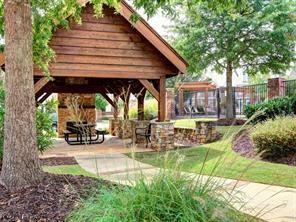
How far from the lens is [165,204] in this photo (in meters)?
3.06

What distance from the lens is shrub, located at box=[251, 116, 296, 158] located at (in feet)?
26.8

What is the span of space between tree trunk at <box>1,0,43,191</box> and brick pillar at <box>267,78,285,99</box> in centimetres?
1181

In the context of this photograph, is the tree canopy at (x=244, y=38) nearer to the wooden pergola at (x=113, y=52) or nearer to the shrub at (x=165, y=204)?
the wooden pergola at (x=113, y=52)

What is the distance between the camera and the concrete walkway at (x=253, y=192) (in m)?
3.59

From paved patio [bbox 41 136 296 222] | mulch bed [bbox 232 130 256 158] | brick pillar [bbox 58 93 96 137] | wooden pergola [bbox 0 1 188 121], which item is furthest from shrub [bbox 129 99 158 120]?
mulch bed [bbox 232 130 256 158]

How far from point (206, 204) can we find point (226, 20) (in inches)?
533

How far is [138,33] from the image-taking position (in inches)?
462

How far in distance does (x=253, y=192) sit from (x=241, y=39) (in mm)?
11071

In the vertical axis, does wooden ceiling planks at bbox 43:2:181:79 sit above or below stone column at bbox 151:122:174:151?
above

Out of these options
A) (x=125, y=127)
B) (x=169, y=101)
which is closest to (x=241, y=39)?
(x=169, y=101)

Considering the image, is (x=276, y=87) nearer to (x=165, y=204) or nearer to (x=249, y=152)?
(x=249, y=152)

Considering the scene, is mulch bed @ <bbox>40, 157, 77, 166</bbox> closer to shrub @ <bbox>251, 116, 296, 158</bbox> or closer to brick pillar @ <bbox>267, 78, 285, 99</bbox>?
shrub @ <bbox>251, 116, 296, 158</bbox>

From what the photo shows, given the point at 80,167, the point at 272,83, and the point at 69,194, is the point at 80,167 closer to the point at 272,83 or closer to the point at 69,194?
the point at 69,194

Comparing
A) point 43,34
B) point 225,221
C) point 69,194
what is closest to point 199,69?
point 43,34
